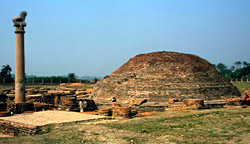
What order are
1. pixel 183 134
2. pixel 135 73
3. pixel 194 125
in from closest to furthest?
pixel 183 134
pixel 194 125
pixel 135 73

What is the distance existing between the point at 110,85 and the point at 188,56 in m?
5.93

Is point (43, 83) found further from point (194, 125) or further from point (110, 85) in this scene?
point (194, 125)

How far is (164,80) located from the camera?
55.5 ft

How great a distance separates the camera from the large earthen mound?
1623 centimetres

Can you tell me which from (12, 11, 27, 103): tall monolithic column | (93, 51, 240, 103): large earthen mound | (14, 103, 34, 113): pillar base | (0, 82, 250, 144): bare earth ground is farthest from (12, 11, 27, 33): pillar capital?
(0, 82, 250, 144): bare earth ground

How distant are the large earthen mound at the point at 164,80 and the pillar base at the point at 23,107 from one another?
481cm

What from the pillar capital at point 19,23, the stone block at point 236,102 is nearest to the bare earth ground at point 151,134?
the stone block at point 236,102

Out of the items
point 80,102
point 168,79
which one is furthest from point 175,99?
point 80,102

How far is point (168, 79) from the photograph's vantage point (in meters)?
17.0

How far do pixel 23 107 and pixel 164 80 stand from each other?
8.47 meters

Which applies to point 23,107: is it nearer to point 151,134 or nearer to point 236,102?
point 151,134

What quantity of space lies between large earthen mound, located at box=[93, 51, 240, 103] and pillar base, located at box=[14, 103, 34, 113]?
4.81 m

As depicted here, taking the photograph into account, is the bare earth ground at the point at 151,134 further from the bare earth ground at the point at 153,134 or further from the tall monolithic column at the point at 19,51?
the tall monolithic column at the point at 19,51

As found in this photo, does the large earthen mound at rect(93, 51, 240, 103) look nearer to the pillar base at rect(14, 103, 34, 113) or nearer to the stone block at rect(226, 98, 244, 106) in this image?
the stone block at rect(226, 98, 244, 106)
